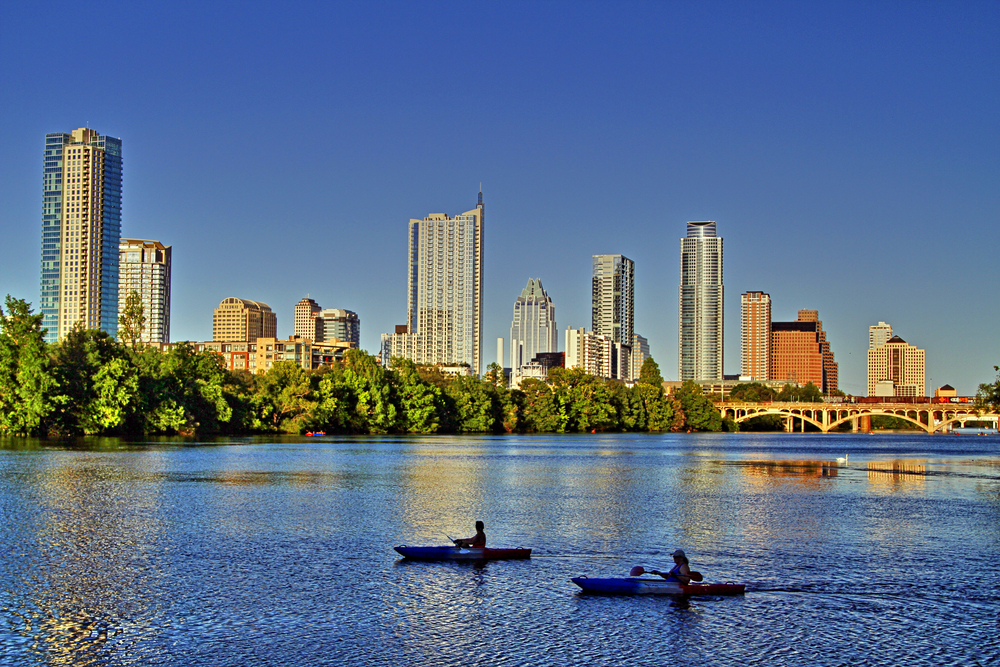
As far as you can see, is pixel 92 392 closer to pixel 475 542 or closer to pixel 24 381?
pixel 24 381

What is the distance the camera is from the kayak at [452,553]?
34.6 metres

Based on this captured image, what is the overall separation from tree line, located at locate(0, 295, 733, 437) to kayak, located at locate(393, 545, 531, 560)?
86176 millimetres

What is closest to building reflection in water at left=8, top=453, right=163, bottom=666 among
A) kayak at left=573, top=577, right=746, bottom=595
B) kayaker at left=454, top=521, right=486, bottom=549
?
kayaker at left=454, top=521, right=486, bottom=549

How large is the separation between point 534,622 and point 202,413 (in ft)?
380

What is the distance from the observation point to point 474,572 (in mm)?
33062

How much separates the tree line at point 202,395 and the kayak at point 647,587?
93842 millimetres

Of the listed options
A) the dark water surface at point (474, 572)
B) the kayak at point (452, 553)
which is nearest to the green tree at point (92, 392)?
the dark water surface at point (474, 572)

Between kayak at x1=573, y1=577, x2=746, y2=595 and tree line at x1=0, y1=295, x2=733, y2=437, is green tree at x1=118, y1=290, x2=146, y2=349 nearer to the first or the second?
tree line at x1=0, y1=295, x2=733, y2=437

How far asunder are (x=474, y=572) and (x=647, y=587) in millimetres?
6396

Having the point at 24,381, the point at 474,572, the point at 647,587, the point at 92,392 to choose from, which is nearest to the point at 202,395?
the point at 92,392

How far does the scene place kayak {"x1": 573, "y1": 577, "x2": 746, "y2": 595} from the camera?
2936cm

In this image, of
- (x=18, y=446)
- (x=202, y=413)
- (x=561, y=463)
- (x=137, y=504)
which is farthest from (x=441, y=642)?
(x=202, y=413)

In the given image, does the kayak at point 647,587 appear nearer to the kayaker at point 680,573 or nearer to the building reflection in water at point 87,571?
the kayaker at point 680,573

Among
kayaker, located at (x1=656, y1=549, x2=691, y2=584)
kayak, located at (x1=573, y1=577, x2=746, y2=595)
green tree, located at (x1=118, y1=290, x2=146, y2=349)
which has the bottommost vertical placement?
kayak, located at (x1=573, y1=577, x2=746, y2=595)
